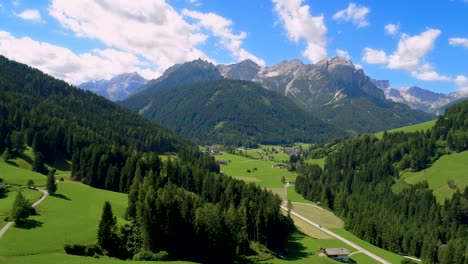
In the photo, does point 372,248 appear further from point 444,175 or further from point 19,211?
point 444,175

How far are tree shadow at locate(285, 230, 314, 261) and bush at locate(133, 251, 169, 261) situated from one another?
35.3 meters

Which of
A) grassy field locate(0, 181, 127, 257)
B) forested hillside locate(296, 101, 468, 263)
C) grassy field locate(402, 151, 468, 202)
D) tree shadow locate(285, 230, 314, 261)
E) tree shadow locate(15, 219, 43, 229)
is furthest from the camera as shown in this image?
grassy field locate(402, 151, 468, 202)

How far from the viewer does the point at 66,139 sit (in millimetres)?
145625

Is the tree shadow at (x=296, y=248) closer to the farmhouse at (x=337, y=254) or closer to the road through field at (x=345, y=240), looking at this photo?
the farmhouse at (x=337, y=254)

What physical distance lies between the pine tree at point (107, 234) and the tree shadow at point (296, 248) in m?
42.3

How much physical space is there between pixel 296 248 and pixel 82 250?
57074 millimetres

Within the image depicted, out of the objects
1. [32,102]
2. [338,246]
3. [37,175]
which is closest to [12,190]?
[37,175]

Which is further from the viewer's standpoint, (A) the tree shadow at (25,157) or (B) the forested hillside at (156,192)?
(A) the tree shadow at (25,157)

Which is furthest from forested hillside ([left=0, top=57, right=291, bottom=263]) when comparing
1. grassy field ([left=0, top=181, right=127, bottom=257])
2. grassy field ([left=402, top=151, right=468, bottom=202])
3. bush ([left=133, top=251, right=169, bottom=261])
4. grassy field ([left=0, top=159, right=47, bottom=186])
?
grassy field ([left=402, top=151, right=468, bottom=202])

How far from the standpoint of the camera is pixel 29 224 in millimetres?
65625

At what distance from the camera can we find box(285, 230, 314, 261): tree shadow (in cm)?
8980

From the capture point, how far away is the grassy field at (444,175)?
6516 inches

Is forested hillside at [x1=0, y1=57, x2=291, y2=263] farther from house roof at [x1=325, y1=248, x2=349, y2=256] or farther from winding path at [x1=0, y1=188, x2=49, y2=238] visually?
winding path at [x1=0, y1=188, x2=49, y2=238]

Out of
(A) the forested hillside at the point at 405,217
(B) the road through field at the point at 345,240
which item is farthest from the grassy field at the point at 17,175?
(A) the forested hillside at the point at 405,217
